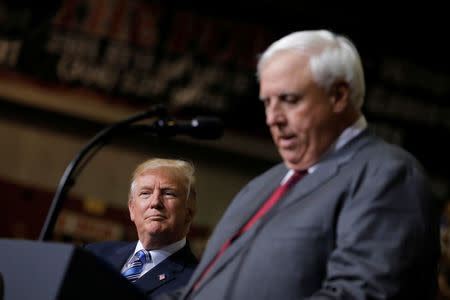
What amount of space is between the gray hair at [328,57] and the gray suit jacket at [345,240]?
129mm

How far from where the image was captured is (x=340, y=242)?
1210mm

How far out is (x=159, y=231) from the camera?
208 cm

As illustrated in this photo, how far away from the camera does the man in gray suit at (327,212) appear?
46.3 inches

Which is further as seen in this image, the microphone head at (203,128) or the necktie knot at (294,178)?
the microphone head at (203,128)

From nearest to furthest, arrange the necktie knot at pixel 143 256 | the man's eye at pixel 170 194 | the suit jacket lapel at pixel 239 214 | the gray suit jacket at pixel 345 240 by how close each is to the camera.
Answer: the gray suit jacket at pixel 345 240, the suit jacket lapel at pixel 239 214, the necktie knot at pixel 143 256, the man's eye at pixel 170 194

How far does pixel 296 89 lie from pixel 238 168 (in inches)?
197

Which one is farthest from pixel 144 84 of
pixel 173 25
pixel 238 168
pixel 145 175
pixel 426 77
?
pixel 145 175

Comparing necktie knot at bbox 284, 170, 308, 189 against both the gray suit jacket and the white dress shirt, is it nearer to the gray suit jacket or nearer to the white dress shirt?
the gray suit jacket

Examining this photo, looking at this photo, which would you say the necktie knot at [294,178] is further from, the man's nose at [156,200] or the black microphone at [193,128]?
the man's nose at [156,200]

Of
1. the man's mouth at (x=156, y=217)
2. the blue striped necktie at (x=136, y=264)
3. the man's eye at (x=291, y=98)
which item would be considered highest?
the man's eye at (x=291, y=98)

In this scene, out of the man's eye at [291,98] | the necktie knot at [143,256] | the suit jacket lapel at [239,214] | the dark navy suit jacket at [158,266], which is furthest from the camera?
the necktie knot at [143,256]

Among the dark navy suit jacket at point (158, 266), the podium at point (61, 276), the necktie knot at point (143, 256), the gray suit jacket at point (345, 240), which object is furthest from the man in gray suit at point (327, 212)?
the necktie knot at point (143, 256)

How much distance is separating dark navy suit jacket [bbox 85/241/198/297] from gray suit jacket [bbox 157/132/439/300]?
577mm

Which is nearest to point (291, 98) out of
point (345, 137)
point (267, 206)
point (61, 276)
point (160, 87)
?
Answer: point (345, 137)
